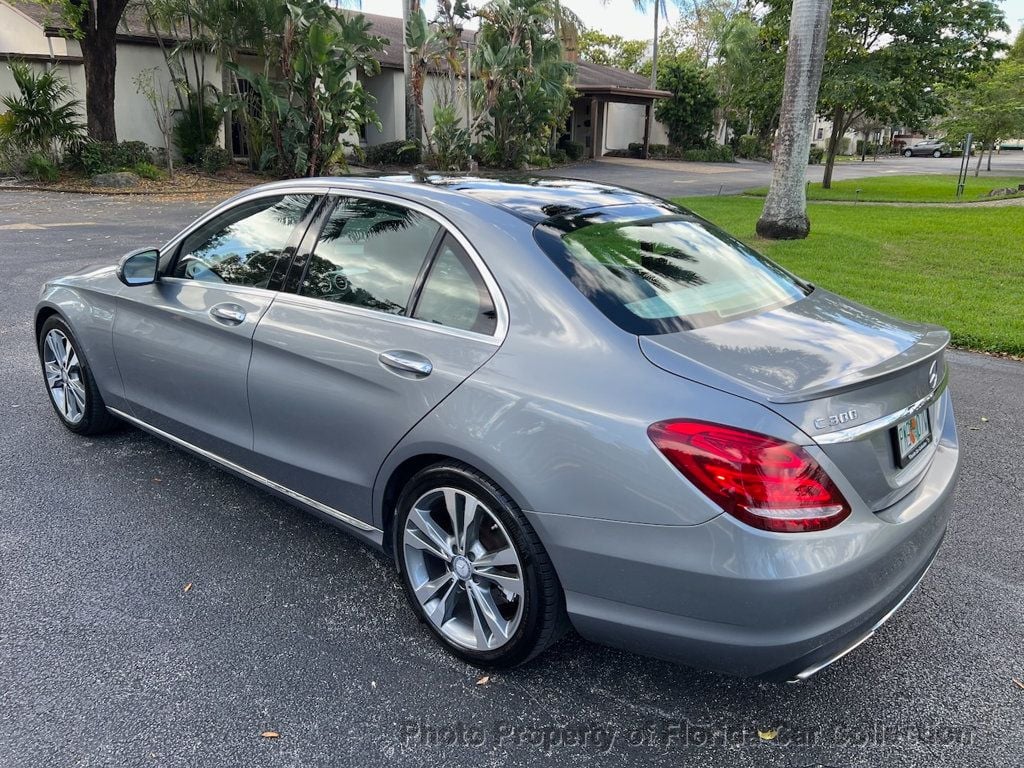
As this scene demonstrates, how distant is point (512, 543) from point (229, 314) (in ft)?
5.73

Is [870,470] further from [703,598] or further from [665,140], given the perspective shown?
[665,140]

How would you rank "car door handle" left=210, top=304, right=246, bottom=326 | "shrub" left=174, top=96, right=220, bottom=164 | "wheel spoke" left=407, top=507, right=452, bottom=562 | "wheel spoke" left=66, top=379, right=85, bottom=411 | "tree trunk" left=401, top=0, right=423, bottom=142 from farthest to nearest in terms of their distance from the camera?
"shrub" left=174, top=96, right=220, bottom=164 < "tree trunk" left=401, top=0, right=423, bottom=142 < "wheel spoke" left=66, top=379, right=85, bottom=411 < "car door handle" left=210, top=304, right=246, bottom=326 < "wheel spoke" left=407, top=507, right=452, bottom=562

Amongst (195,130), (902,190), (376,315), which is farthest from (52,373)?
(902,190)

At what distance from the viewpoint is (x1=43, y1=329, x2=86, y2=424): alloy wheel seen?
15.0ft

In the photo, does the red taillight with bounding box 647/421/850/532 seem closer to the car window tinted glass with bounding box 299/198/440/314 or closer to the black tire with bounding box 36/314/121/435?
the car window tinted glass with bounding box 299/198/440/314

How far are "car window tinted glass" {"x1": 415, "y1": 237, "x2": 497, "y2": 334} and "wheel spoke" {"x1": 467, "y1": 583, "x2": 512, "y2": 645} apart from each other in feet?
2.94

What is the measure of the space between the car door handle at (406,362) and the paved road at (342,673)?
3.31 ft

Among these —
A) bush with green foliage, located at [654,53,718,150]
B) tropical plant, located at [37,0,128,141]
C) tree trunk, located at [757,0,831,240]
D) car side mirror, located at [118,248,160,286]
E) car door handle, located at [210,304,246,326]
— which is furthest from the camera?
bush with green foliage, located at [654,53,718,150]

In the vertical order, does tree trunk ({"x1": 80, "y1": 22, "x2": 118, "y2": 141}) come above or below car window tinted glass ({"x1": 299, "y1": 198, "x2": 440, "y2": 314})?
above

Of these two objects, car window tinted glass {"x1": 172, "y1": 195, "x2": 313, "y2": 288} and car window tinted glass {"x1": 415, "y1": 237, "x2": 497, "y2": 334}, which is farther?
car window tinted glass {"x1": 172, "y1": 195, "x2": 313, "y2": 288}

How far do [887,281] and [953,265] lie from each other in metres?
1.87

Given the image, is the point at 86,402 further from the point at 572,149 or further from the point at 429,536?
the point at 572,149

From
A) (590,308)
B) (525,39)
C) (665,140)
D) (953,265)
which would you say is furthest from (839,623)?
(665,140)

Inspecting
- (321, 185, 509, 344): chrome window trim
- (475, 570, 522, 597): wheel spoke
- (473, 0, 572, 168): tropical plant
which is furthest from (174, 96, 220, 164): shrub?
(475, 570, 522, 597): wheel spoke
